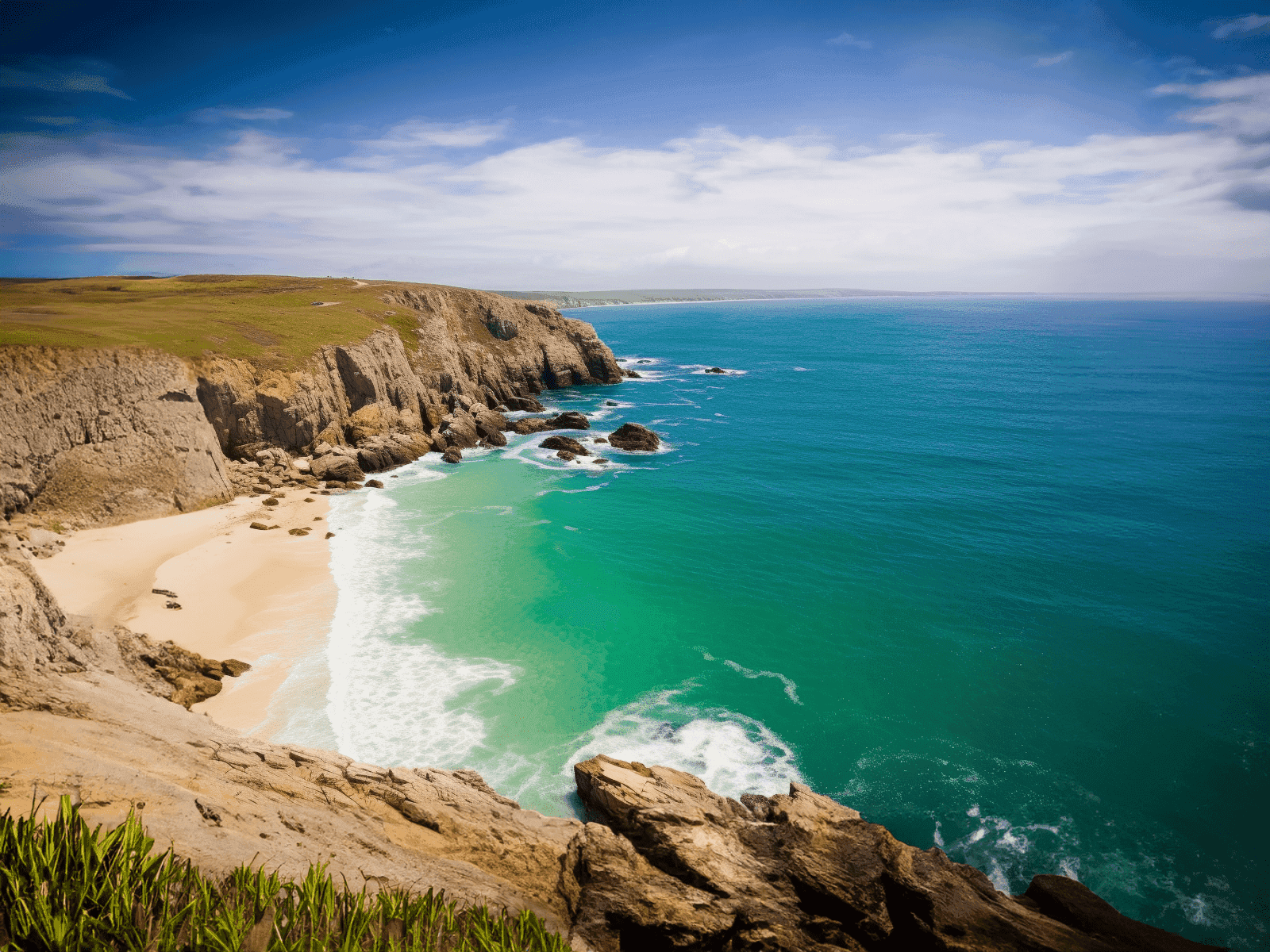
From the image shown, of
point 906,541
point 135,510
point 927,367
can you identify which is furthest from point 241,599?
point 927,367

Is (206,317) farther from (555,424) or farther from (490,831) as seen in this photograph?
(490,831)

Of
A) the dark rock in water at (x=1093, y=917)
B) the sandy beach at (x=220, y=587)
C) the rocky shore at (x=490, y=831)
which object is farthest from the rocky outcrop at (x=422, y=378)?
the dark rock in water at (x=1093, y=917)

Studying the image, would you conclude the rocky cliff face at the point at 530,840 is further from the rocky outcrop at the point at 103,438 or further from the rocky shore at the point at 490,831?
the rocky outcrop at the point at 103,438

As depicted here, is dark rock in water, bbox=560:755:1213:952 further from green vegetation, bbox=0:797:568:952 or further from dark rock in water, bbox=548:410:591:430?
dark rock in water, bbox=548:410:591:430

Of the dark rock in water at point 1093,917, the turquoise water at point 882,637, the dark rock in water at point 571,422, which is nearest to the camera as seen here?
the dark rock in water at point 1093,917

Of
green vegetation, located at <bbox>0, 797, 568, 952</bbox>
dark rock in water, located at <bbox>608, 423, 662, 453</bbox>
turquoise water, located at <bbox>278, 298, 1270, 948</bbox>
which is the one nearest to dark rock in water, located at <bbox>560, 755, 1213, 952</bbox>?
green vegetation, located at <bbox>0, 797, 568, 952</bbox>

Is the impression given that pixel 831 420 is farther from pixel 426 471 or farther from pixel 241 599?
pixel 241 599

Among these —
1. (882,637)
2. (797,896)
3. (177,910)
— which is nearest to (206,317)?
(177,910)
